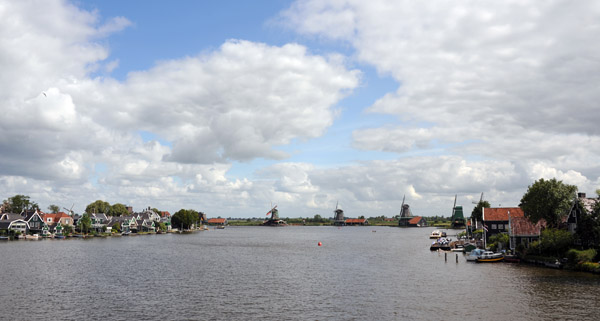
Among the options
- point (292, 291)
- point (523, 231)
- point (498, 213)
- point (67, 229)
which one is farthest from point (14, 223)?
point (523, 231)

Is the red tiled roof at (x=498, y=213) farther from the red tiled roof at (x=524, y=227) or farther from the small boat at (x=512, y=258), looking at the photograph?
the small boat at (x=512, y=258)

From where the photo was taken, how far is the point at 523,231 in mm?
92312

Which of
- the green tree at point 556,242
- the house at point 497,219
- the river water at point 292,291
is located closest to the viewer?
the river water at point 292,291

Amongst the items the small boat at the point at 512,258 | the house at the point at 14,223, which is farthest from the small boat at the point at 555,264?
the house at the point at 14,223

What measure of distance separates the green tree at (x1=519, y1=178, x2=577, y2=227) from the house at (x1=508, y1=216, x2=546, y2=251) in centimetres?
372

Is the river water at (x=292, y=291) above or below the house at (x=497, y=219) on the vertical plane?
below

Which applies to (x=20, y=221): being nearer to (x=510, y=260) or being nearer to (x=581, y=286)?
(x=510, y=260)

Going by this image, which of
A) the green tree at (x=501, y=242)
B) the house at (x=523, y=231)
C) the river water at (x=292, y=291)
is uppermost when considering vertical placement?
the house at (x=523, y=231)

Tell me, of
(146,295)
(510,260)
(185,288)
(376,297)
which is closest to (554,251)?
(510,260)

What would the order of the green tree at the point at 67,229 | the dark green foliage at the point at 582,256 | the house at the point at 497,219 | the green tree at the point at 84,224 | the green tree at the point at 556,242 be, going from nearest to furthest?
the dark green foliage at the point at 582,256
the green tree at the point at 556,242
the house at the point at 497,219
the green tree at the point at 67,229
the green tree at the point at 84,224

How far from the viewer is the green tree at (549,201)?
84.4m

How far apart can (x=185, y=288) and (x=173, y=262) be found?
3301 centimetres

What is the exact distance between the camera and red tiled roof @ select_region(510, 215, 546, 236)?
3605 inches

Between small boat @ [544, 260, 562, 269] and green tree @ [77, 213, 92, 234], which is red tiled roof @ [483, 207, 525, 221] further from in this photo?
green tree @ [77, 213, 92, 234]
